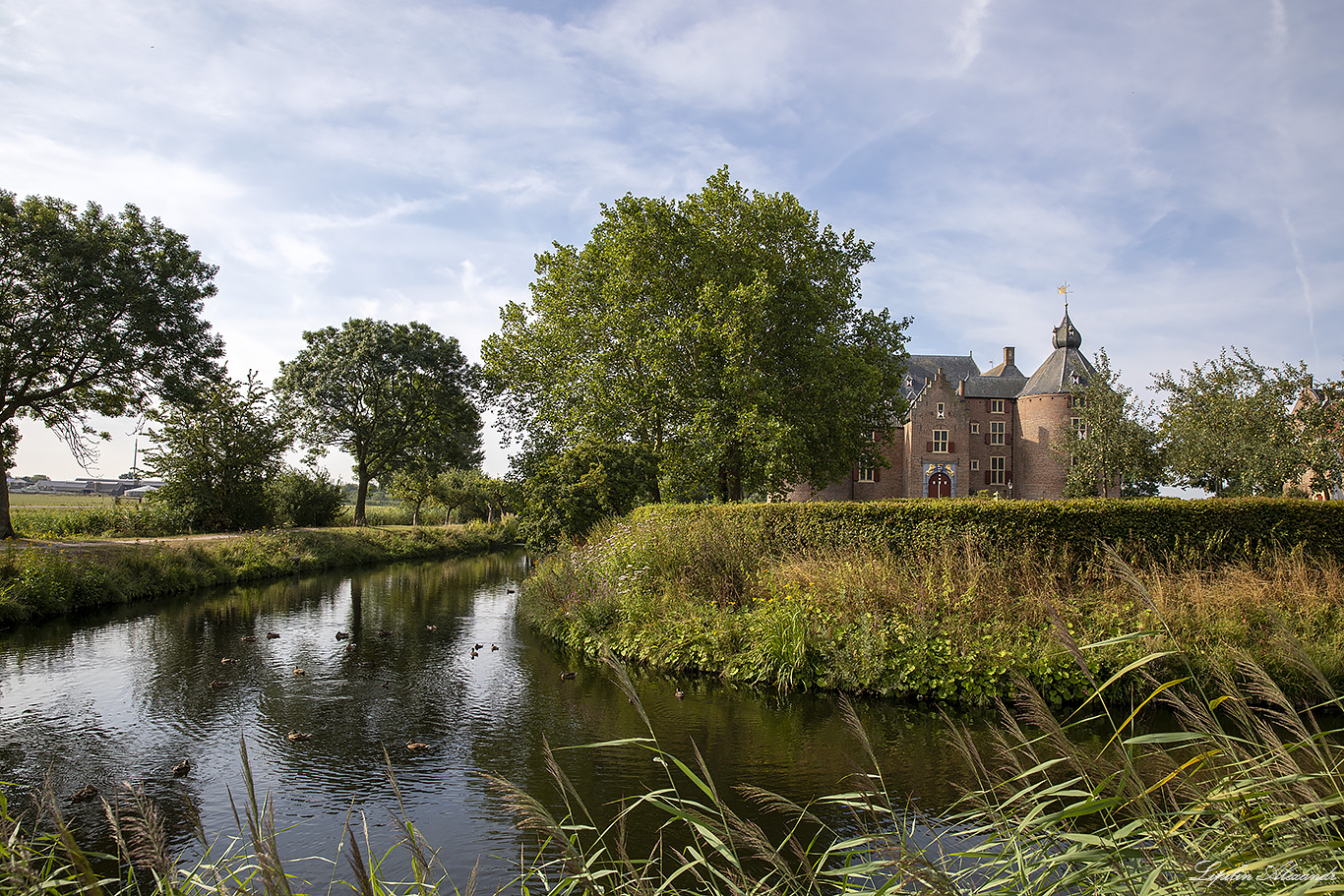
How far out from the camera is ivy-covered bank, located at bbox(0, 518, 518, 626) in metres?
15.0

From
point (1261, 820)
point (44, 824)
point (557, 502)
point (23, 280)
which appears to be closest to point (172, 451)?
point (23, 280)

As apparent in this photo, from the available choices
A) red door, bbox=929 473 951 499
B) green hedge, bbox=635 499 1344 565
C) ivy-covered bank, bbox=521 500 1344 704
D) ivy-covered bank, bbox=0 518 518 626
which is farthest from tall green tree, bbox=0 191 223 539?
red door, bbox=929 473 951 499

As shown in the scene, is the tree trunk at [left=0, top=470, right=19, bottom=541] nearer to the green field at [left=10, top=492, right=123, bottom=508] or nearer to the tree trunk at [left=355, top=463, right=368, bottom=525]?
the green field at [left=10, top=492, right=123, bottom=508]

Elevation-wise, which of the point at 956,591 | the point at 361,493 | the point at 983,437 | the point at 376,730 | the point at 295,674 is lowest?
the point at 376,730

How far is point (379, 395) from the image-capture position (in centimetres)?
3775

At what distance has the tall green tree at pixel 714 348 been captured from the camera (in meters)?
20.8

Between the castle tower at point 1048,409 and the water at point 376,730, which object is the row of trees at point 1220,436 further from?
the water at point 376,730

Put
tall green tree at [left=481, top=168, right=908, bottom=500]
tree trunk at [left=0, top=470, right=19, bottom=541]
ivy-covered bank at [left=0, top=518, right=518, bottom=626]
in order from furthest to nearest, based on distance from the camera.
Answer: tree trunk at [left=0, top=470, right=19, bottom=541], tall green tree at [left=481, top=168, right=908, bottom=500], ivy-covered bank at [left=0, top=518, right=518, bottom=626]

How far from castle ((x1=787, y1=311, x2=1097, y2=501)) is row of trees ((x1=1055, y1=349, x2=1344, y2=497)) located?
1401 cm

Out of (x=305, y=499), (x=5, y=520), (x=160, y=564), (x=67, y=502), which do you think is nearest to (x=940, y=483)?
(x=305, y=499)

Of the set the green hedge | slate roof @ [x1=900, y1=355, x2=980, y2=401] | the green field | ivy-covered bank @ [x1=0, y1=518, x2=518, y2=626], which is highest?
slate roof @ [x1=900, y1=355, x2=980, y2=401]

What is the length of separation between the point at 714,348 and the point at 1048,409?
111 feet

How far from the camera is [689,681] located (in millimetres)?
10977

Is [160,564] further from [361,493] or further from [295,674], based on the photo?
[361,493]
